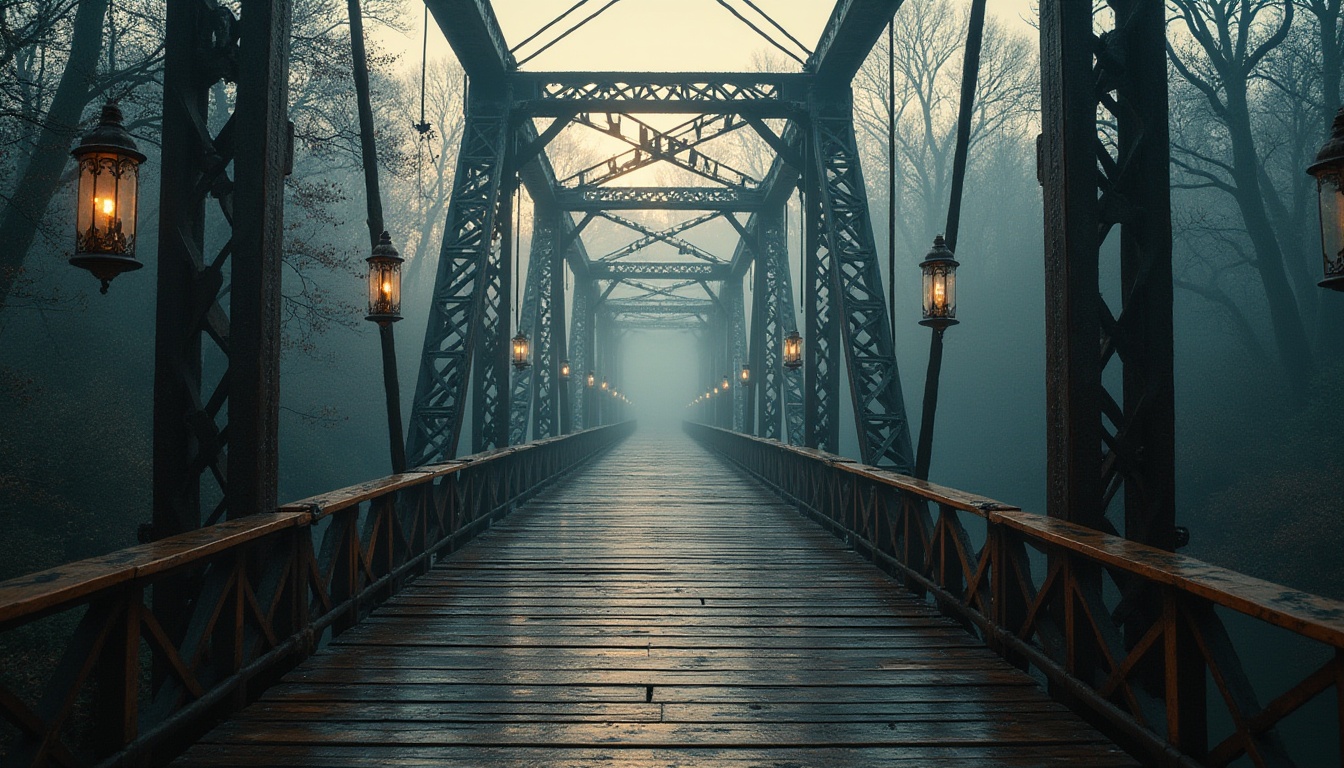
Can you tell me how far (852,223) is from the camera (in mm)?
12102

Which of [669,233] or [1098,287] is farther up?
[669,233]

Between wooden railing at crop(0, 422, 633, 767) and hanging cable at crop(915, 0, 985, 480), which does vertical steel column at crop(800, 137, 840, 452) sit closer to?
hanging cable at crop(915, 0, 985, 480)

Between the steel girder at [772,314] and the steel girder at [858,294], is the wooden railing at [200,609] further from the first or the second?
the steel girder at [772,314]

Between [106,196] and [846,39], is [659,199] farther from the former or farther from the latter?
[106,196]

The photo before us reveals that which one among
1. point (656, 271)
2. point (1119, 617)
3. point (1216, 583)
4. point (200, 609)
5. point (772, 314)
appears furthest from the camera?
point (656, 271)

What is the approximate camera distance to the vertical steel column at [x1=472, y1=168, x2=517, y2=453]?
520 inches

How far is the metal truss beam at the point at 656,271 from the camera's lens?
30344 mm

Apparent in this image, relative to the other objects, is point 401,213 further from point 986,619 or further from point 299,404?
point 986,619

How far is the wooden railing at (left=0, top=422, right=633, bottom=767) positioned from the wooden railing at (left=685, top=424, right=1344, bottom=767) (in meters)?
3.61

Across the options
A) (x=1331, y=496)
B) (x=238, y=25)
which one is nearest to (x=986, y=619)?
(x=238, y=25)

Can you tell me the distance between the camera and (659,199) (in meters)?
20.3

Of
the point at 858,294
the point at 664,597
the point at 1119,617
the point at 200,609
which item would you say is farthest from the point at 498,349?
the point at 1119,617

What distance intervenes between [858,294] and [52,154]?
419 inches

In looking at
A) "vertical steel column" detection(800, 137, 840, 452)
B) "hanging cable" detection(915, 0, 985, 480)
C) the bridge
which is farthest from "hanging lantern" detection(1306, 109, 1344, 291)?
"vertical steel column" detection(800, 137, 840, 452)
